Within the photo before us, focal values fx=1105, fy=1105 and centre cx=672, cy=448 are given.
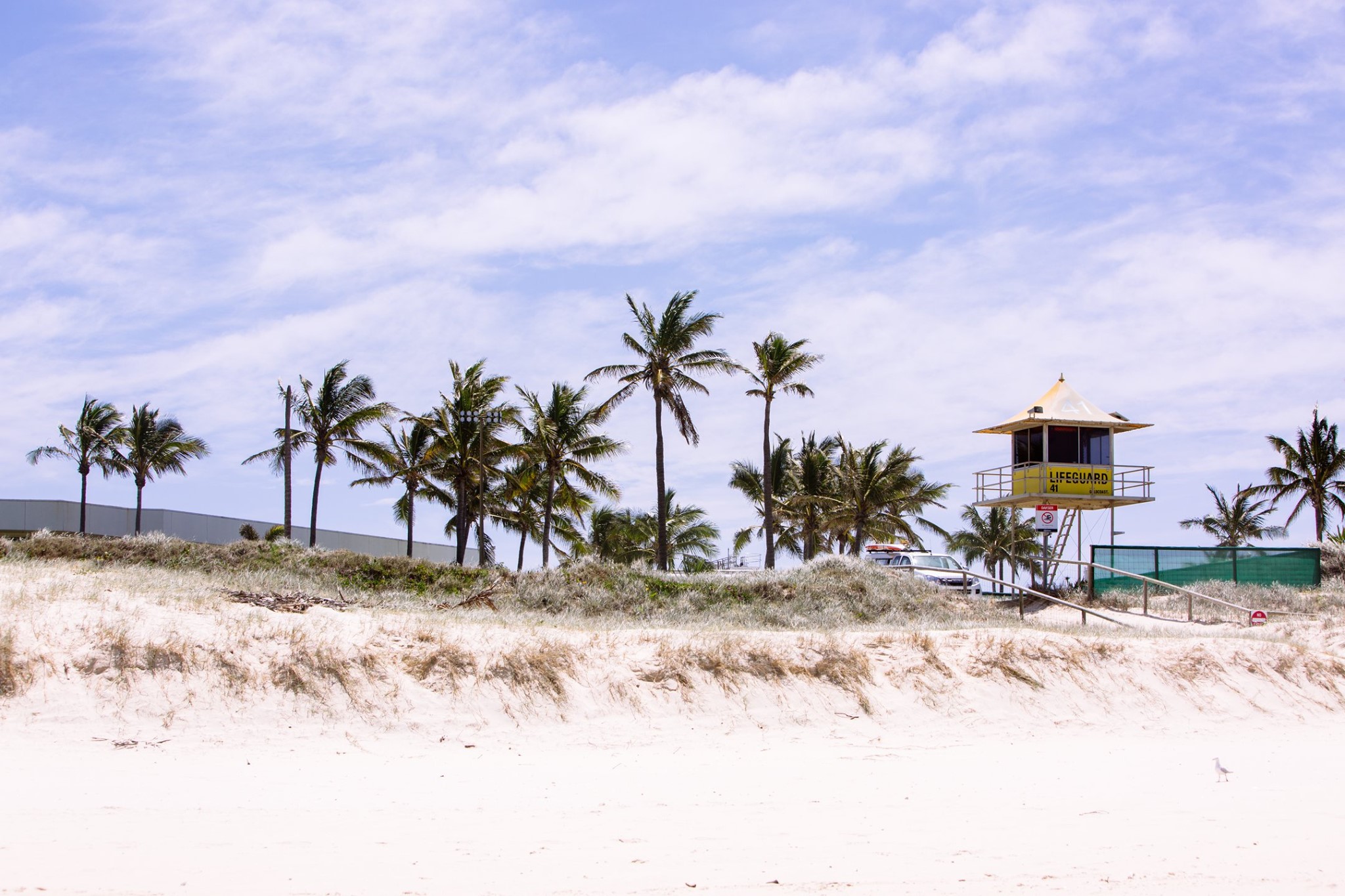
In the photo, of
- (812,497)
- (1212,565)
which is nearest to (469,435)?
(812,497)

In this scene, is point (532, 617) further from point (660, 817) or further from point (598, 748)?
point (660, 817)

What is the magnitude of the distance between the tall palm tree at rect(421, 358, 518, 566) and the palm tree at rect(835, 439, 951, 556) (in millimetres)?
13028

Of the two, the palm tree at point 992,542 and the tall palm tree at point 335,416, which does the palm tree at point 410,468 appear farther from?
the palm tree at point 992,542

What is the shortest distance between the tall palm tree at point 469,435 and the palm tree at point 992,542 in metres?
A: 30.6

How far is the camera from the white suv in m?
27.6

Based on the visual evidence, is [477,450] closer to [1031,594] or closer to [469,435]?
[469,435]

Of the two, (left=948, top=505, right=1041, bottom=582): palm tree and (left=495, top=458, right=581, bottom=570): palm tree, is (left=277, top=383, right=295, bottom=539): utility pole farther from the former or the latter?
(left=948, top=505, right=1041, bottom=582): palm tree

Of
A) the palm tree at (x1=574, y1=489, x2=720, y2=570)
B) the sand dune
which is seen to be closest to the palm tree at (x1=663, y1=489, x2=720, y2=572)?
the palm tree at (x1=574, y1=489, x2=720, y2=570)

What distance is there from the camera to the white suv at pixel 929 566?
90.4 ft

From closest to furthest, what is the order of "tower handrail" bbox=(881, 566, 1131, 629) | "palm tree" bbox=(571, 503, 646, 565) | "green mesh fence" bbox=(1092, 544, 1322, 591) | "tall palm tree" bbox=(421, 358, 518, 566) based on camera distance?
"tower handrail" bbox=(881, 566, 1131, 629) < "green mesh fence" bbox=(1092, 544, 1322, 591) < "tall palm tree" bbox=(421, 358, 518, 566) < "palm tree" bbox=(571, 503, 646, 565)

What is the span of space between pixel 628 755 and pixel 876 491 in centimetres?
3136

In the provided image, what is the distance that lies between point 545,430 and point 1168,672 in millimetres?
27141

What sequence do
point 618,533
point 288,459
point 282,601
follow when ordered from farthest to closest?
point 618,533 < point 288,459 < point 282,601

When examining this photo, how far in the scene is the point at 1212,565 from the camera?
29.3 meters
